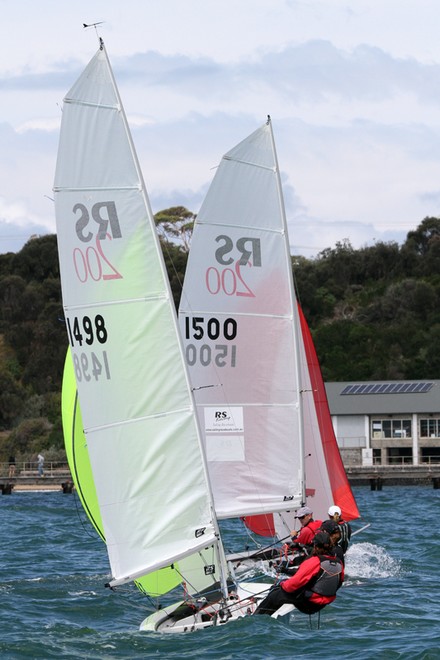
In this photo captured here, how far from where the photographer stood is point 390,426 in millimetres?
56938

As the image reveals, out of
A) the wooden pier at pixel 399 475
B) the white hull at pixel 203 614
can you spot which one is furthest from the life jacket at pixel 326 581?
the wooden pier at pixel 399 475

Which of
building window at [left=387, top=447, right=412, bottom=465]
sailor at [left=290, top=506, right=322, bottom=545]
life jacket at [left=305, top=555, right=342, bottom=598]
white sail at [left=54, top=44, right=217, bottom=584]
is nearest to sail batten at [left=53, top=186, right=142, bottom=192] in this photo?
white sail at [left=54, top=44, right=217, bottom=584]

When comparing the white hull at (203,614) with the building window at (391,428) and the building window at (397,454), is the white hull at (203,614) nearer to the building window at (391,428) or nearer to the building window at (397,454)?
the building window at (391,428)

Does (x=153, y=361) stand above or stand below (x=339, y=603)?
above

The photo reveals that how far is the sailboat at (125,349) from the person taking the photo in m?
13.0

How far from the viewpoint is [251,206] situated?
60.6 ft

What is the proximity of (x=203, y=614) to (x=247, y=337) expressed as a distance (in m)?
5.51

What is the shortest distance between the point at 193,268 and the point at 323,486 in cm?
431

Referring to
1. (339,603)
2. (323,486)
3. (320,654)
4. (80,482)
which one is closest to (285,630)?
(320,654)

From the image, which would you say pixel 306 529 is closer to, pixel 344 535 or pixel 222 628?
pixel 344 535

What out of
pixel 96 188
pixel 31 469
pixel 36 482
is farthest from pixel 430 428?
pixel 96 188

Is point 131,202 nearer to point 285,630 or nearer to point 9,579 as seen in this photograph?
point 285,630

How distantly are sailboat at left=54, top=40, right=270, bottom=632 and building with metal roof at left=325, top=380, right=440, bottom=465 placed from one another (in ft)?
142

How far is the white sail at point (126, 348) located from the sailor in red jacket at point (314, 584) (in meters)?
1.02
